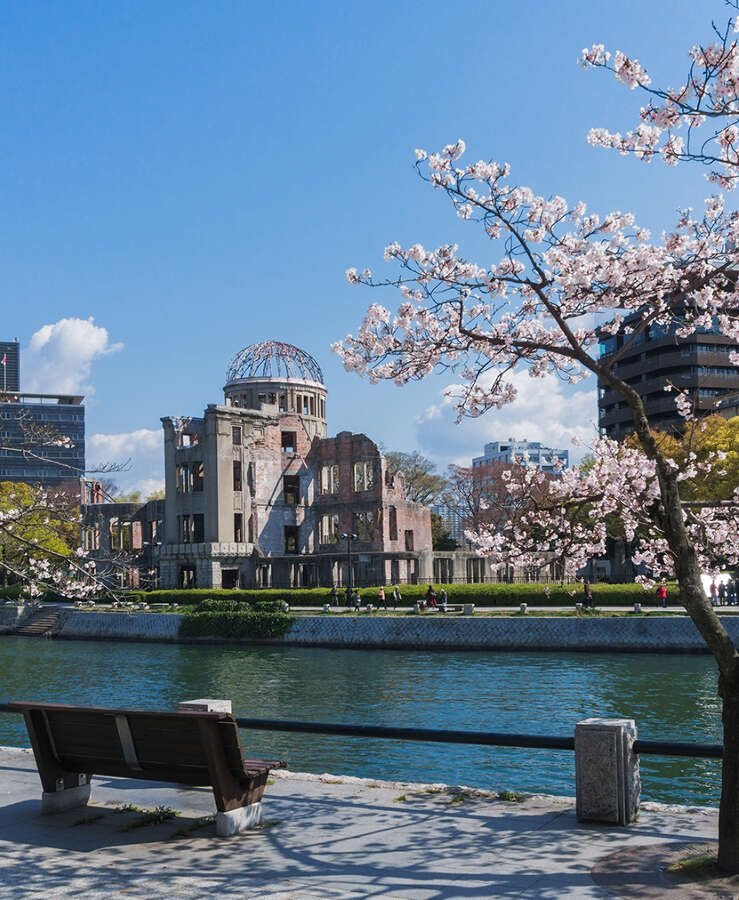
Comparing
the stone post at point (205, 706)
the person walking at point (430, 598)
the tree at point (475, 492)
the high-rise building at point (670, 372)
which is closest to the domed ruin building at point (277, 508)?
the tree at point (475, 492)

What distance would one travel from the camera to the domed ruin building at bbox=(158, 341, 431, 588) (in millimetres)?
68250

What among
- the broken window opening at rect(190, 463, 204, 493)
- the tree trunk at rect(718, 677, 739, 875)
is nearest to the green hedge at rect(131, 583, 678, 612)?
the broken window opening at rect(190, 463, 204, 493)

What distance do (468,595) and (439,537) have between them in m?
40.2

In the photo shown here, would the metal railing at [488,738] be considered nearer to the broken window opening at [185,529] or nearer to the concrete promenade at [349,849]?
the concrete promenade at [349,849]

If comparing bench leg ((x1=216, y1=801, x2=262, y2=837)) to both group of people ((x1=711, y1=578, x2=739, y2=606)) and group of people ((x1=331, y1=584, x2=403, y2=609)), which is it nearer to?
group of people ((x1=711, y1=578, x2=739, y2=606))

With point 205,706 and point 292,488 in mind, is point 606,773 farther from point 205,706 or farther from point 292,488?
point 292,488

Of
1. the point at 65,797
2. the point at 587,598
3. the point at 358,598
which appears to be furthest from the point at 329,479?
the point at 65,797

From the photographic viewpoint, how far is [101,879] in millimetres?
6887

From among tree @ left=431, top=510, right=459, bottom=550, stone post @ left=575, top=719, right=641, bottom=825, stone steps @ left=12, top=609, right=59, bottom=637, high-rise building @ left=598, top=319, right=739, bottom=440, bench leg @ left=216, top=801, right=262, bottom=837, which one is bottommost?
stone steps @ left=12, top=609, right=59, bottom=637

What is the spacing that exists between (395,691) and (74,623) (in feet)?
105

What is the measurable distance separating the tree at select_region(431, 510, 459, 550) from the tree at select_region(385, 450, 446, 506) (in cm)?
295

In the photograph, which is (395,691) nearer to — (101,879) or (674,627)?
(674,627)

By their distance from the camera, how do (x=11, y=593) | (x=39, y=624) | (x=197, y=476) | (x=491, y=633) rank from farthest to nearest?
(x=197, y=476), (x=11, y=593), (x=39, y=624), (x=491, y=633)

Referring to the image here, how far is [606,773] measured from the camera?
8086 millimetres
